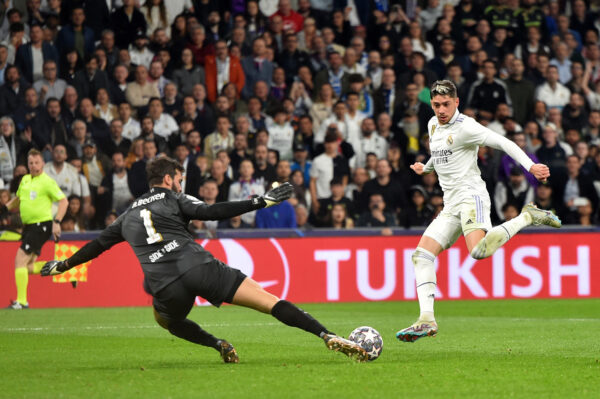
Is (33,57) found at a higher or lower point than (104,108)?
higher

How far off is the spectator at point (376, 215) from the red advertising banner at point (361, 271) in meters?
0.42

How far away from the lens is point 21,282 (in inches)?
637

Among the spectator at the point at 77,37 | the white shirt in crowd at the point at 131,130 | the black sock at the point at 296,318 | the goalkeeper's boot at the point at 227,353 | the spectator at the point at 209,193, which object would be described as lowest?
the goalkeeper's boot at the point at 227,353

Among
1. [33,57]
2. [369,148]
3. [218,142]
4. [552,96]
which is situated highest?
[33,57]

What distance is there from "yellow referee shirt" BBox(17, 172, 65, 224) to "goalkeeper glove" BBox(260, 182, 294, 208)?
28.6 feet

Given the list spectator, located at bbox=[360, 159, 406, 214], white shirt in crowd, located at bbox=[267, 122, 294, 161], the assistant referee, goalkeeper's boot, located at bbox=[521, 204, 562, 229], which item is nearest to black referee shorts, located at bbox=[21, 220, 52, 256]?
the assistant referee

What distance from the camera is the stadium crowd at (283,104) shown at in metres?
17.9

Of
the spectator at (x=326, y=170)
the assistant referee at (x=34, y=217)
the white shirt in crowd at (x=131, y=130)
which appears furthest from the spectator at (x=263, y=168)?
the assistant referee at (x=34, y=217)

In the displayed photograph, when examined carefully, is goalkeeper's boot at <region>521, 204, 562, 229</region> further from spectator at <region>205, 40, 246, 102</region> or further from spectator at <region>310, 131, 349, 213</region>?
spectator at <region>205, 40, 246, 102</region>

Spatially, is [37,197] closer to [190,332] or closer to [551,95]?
[190,332]

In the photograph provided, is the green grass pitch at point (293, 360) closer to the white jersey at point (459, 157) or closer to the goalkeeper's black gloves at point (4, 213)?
the white jersey at point (459, 157)

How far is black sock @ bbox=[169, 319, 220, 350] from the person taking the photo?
8766mm

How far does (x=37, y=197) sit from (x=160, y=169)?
26.6 feet

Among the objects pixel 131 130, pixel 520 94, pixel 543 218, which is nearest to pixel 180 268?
pixel 543 218
